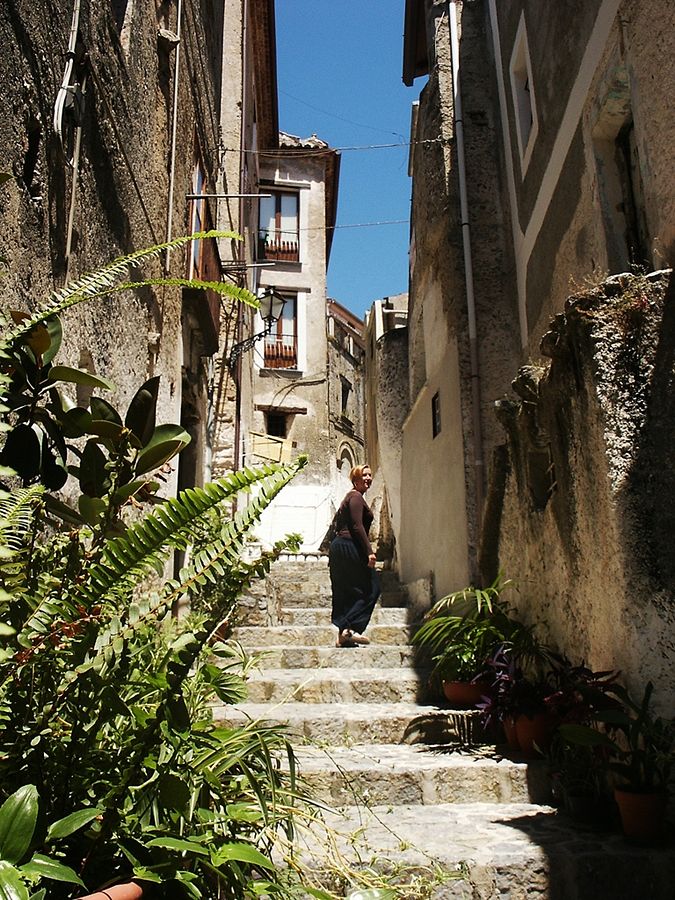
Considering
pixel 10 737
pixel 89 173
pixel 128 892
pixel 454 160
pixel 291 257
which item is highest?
pixel 291 257

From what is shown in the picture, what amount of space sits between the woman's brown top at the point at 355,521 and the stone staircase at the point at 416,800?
88 centimetres

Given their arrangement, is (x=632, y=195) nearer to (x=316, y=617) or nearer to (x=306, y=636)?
(x=306, y=636)

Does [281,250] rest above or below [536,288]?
above

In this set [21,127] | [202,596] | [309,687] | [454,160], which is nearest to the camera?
[202,596]

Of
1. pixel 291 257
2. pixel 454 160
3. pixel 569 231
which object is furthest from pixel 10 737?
pixel 291 257

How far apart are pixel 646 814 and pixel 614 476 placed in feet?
4.08

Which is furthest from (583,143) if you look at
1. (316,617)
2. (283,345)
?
(283,345)

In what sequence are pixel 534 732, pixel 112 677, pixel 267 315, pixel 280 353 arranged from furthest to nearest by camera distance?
pixel 280 353 < pixel 267 315 < pixel 534 732 < pixel 112 677

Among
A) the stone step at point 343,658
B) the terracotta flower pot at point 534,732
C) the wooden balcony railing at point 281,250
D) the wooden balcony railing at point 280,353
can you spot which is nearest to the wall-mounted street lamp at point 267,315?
the stone step at point 343,658

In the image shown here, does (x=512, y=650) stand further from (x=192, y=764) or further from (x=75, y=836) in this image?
(x=75, y=836)

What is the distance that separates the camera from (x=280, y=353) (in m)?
21.0

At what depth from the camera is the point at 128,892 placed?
150cm

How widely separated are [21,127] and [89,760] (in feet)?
7.87

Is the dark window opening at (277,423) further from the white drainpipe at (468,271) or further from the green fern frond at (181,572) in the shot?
the green fern frond at (181,572)
